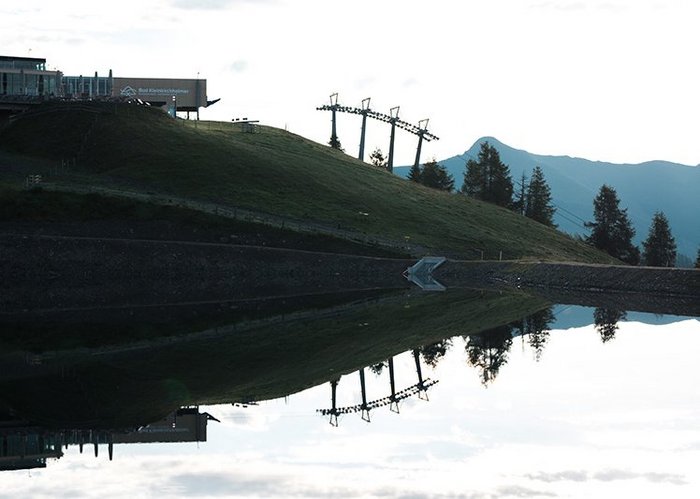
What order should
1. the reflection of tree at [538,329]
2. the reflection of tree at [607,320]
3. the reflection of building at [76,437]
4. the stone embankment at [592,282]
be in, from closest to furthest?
the reflection of building at [76,437]
the reflection of tree at [538,329]
the reflection of tree at [607,320]
the stone embankment at [592,282]

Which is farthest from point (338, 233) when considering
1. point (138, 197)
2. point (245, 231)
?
point (138, 197)

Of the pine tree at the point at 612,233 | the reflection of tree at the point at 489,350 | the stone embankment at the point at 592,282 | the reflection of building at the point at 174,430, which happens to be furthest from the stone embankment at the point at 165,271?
the pine tree at the point at 612,233

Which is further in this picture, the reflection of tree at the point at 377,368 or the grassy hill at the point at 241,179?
the grassy hill at the point at 241,179

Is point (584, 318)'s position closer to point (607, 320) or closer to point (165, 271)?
point (607, 320)

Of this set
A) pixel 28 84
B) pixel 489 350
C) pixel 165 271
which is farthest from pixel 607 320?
pixel 28 84

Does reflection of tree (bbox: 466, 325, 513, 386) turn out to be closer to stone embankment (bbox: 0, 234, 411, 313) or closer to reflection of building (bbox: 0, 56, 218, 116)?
stone embankment (bbox: 0, 234, 411, 313)

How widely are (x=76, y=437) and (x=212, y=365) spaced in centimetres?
1939

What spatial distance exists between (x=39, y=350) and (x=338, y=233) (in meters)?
76.5

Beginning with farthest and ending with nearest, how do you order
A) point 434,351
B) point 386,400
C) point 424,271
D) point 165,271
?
1. point 424,271
2. point 165,271
3. point 434,351
4. point 386,400

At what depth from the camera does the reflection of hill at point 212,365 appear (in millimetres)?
46625

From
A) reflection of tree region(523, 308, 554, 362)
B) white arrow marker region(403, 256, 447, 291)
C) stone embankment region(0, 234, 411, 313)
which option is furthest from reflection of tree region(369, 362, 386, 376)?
white arrow marker region(403, 256, 447, 291)

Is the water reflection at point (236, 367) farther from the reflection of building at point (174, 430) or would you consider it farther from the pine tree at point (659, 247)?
the pine tree at point (659, 247)

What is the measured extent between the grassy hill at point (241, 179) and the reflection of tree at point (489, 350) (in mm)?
71388

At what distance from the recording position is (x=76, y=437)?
3934 cm
